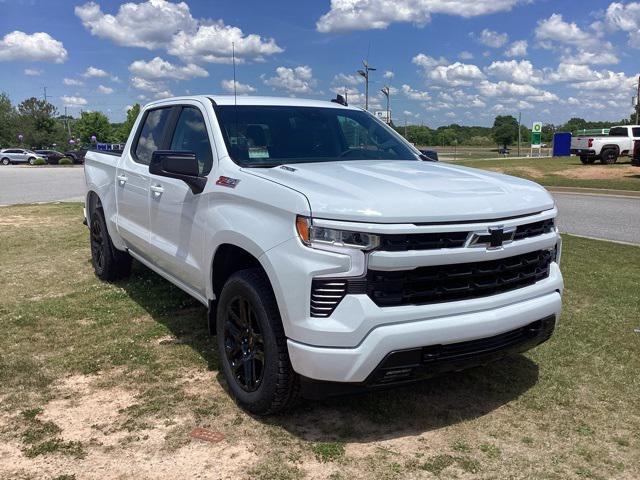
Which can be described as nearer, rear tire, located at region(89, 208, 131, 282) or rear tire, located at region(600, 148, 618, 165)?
rear tire, located at region(89, 208, 131, 282)

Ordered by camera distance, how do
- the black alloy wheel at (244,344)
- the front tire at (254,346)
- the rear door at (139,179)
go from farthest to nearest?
1. the rear door at (139,179)
2. the black alloy wheel at (244,344)
3. the front tire at (254,346)

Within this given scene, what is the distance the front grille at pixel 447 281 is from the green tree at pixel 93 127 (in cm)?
9497

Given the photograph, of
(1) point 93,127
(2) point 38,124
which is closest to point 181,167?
(1) point 93,127

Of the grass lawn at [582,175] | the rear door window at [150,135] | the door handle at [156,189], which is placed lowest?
the grass lawn at [582,175]

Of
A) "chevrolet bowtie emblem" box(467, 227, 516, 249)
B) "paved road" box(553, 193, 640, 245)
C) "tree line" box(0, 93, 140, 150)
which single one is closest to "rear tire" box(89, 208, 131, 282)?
"chevrolet bowtie emblem" box(467, 227, 516, 249)

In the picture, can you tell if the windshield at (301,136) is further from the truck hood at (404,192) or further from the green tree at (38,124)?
the green tree at (38,124)

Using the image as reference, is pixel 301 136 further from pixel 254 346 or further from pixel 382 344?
pixel 382 344

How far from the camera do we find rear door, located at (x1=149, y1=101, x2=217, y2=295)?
3.95 m

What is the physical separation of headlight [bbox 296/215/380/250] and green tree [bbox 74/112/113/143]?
94831 mm

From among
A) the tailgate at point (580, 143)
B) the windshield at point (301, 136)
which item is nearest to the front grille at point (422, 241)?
the windshield at point (301, 136)

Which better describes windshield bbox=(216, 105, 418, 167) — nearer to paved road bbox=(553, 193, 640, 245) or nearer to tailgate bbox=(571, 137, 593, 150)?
paved road bbox=(553, 193, 640, 245)

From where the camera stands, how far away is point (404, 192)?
9.85ft

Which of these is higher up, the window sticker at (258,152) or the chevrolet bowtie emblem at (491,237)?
the window sticker at (258,152)

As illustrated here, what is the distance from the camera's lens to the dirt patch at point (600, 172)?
75.2 feet
